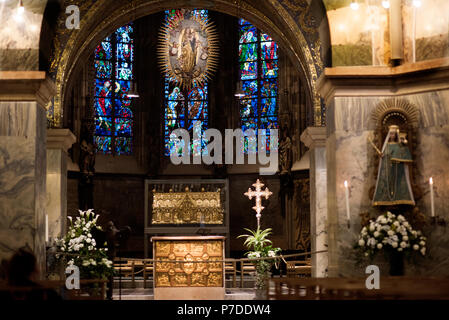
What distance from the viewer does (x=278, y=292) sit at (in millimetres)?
7176

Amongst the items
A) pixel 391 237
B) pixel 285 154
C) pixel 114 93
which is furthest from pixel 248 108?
pixel 391 237

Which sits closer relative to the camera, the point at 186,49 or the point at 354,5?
the point at 354,5

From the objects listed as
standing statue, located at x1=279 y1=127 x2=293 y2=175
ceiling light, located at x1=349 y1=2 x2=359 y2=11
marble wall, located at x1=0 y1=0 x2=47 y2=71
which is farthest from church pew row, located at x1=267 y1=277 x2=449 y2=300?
standing statue, located at x1=279 y1=127 x2=293 y2=175

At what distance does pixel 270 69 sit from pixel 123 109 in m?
4.87

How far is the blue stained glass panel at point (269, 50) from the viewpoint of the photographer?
22953mm

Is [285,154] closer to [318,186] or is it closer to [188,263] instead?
[318,186]

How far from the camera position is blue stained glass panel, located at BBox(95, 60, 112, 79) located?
2267 cm

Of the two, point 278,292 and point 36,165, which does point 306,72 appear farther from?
point 278,292

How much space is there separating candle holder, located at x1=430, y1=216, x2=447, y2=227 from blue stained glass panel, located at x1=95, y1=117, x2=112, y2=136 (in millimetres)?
14810

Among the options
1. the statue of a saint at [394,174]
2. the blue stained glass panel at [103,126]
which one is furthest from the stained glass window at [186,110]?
the statue of a saint at [394,174]

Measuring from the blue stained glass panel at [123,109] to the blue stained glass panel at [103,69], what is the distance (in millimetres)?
866

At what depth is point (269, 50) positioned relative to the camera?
A: 23031 mm
